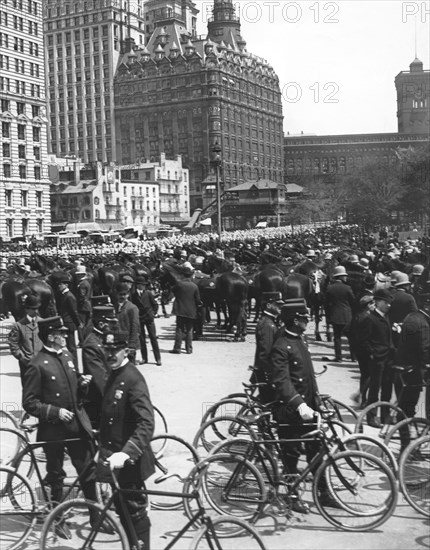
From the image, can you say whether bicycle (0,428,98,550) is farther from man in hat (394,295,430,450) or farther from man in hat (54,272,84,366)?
man in hat (54,272,84,366)

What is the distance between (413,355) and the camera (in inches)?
335

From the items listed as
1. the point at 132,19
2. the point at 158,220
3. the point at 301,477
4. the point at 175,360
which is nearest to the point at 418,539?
the point at 301,477

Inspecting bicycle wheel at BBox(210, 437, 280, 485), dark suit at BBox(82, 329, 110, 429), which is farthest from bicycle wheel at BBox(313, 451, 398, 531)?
dark suit at BBox(82, 329, 110, 429)

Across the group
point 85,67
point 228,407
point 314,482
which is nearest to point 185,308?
point 228,407

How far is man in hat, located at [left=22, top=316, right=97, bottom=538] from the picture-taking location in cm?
642

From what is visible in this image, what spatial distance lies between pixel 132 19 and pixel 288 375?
146298mm

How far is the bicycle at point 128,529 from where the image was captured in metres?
4.93

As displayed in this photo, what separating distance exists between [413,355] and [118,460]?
4453 millimetres

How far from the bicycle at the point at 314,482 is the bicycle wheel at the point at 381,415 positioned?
1.27 metres

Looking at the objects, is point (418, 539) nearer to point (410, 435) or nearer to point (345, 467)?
point (345, 467)

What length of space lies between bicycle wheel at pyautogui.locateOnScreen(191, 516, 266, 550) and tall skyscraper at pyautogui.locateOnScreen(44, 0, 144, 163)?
132611 millimetres

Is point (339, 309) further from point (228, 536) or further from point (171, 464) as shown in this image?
point (228, 536)

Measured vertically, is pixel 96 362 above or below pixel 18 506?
above

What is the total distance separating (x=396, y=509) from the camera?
6.71m
